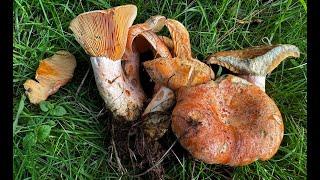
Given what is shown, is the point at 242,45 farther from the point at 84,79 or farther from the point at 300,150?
the point at 84,79

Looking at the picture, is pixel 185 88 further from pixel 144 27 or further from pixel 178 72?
pixel 144 27

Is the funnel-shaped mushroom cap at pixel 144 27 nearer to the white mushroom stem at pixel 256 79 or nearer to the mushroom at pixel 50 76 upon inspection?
the mushroom at pixel 50 76

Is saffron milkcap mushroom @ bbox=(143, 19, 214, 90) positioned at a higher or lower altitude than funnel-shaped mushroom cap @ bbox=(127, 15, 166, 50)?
lower

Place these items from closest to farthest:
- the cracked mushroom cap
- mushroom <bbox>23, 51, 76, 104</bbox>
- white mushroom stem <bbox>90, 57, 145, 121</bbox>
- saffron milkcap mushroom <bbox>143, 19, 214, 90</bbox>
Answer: the cracked mushroom cap → saffron milkcap mushroom <bbox>143, 19, 214, 90</bbox> → white mushroom stem <bbox>90, 57, 145, 121</bbox> → mushroom <bbox>23, 51, 76, 104</bbox>

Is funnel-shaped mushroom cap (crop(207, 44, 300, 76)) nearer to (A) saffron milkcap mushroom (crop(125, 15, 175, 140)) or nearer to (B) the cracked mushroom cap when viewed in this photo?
(B) the cracked mushroom cap

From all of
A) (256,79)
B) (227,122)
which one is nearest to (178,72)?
(227,122)

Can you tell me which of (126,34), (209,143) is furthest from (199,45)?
(209,143)

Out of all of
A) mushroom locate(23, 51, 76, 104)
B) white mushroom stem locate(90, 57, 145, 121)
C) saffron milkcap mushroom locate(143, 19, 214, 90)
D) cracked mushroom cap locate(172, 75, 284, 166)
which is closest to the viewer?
cracked mushroom cap locate(172, 75, 284, 166)

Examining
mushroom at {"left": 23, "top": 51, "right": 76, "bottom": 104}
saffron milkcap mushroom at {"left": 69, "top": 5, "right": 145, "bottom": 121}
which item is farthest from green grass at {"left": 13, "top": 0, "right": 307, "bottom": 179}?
saffron milkcap mushroom at {"left": 69, "top": 5, "right": 145, "bottom": 121}
